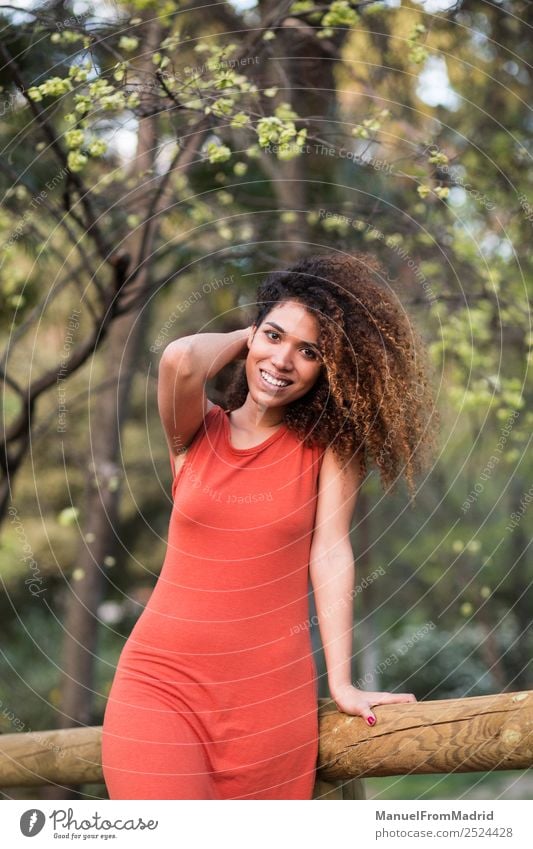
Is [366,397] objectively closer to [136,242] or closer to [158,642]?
[158,642]

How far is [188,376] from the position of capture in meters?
2.56

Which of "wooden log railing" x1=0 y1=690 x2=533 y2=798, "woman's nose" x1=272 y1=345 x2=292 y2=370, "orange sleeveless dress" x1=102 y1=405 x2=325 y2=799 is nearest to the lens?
"wooden log railing" x1=0 y1=690 x2=533 y2=798

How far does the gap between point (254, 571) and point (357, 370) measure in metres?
0.63

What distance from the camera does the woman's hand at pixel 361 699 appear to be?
254 cm

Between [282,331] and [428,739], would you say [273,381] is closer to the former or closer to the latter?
[282,331]

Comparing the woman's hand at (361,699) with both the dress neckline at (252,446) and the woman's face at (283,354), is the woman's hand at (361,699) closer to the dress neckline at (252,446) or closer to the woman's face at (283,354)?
the dress neckline at (252,446)

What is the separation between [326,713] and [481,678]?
6468mm

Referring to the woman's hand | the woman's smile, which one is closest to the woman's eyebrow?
the woman's smile

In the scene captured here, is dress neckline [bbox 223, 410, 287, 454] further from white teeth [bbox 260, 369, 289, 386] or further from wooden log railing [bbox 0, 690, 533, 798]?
wooden log railing [bbox 0, 690, 533, 798]

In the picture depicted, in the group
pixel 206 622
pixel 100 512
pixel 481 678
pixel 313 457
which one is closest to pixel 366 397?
pixel 313 457

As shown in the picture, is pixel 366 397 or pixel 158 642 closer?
pixel 158 642

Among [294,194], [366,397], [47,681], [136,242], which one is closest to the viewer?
[366,397]

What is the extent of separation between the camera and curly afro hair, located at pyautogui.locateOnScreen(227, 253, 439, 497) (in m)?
2.71

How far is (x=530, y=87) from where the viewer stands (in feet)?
18.9
